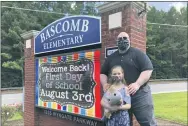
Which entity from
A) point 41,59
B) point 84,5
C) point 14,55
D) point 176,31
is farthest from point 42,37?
point 176,31

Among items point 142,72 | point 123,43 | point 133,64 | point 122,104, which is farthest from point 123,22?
point 122,104

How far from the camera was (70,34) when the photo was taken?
5352 mm

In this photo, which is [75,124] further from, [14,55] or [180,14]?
[180,14]

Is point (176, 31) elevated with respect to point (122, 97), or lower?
elevated

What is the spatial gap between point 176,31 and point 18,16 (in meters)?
26.1

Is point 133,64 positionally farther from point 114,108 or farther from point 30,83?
point 30,83

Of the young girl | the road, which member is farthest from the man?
the road

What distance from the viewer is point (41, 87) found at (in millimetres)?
6188

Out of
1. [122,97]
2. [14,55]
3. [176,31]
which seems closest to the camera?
[122,97]

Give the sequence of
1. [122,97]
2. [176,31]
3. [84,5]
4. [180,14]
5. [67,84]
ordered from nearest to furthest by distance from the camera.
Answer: [122,97]
[67,84]
[84,5]
[176,31]
[180,14]

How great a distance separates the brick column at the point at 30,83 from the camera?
6512 millimetres

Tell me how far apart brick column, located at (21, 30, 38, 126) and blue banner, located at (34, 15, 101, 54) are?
30 cm

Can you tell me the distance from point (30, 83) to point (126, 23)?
11.0 feet

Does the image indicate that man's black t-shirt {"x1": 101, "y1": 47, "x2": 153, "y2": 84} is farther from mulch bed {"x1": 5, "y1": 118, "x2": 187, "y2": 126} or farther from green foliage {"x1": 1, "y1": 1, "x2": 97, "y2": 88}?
green foliage {"x1": 1, "y1": 1, "x2": 97, "y2": 88}
